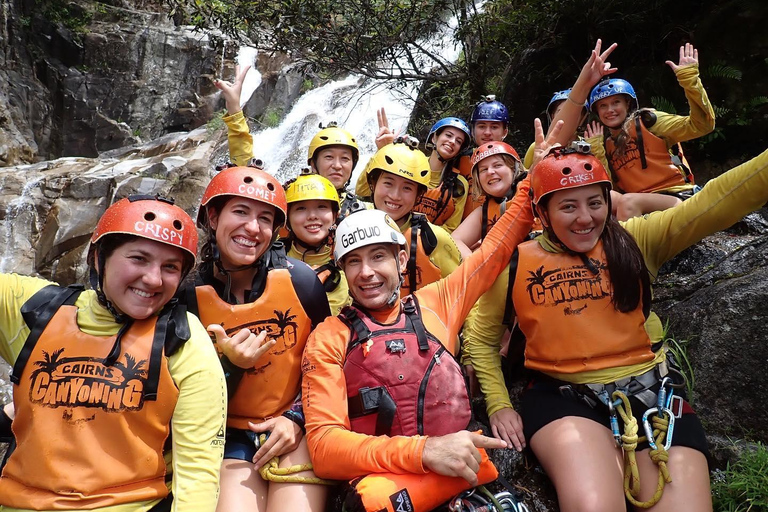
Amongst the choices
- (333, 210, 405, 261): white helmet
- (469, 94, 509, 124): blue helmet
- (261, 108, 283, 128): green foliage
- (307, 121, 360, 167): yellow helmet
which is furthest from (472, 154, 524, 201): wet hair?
(261, 108, 283, 128): green foliage

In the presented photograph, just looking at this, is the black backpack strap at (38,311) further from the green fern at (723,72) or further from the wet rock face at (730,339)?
the green fern at (723,72)

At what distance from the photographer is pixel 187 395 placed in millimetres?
2506

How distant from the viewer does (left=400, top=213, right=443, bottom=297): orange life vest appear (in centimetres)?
450

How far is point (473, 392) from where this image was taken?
3852 mm

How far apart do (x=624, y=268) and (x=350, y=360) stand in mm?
1854

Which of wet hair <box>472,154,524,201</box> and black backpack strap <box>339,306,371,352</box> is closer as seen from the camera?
black backpack strap <box>339,306,371,352</box>

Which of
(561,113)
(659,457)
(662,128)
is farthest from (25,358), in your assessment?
(662,128)

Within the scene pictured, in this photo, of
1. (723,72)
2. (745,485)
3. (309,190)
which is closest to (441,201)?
(309,190)

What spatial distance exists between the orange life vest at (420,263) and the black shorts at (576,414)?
1.48 meters

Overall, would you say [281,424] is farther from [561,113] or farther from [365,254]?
[561,113]

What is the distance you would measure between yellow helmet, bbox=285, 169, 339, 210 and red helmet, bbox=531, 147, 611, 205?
6.99 feet

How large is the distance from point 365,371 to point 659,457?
173 centimetres

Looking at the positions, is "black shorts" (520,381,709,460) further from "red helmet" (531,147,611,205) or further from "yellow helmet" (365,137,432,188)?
"yellow helmet" (365,137,432,188)

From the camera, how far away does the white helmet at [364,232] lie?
3.05 metres
